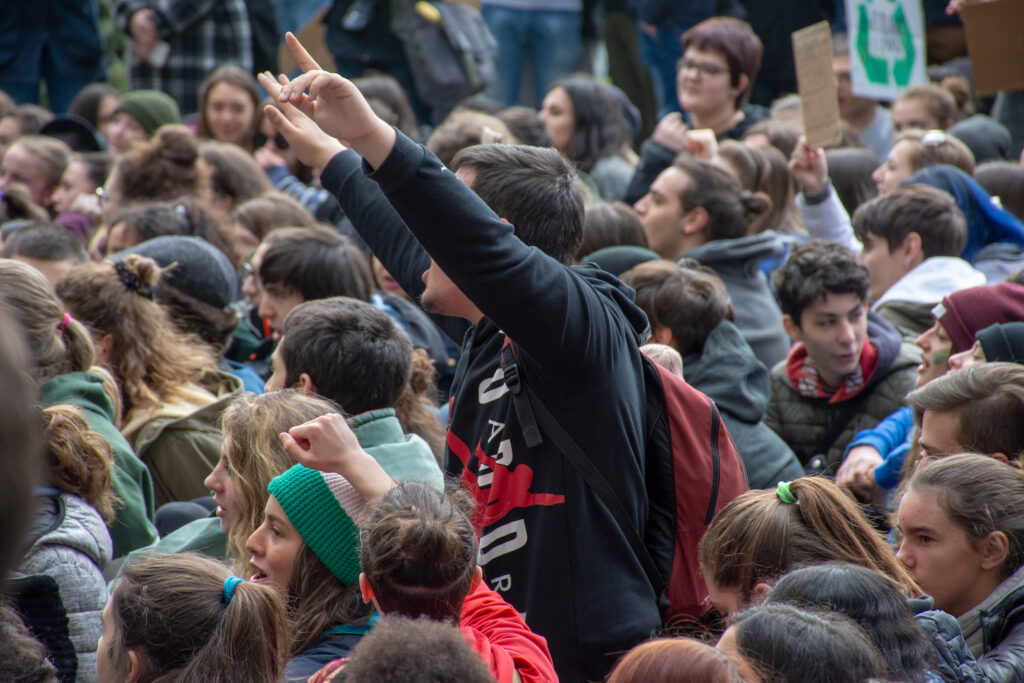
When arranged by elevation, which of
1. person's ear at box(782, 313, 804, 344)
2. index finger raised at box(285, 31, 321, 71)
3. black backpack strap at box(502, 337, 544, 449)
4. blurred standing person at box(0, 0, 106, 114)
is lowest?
person's ear at box(782, 313, 804, 344)

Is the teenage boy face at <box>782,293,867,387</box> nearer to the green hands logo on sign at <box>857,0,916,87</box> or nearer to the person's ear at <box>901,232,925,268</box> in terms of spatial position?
the person's ear at <box>901,232,925,268</box>

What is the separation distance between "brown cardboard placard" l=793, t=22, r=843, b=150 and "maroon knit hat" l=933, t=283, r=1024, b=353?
1605 millimetres

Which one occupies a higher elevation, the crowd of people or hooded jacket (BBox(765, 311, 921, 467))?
the crowd of people

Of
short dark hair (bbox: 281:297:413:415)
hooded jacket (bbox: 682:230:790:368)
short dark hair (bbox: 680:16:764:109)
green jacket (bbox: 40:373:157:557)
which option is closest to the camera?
short dark hair (bbox: 281:297:413:415)

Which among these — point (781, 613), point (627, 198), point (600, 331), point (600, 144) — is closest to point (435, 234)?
point (600, 331)

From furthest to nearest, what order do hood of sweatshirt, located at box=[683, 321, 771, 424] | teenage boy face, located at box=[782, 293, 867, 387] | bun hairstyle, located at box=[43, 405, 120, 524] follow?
1. teenage boy face, located at box=[782, 293, 867, 387]
2. hood of sweatshirt, located at box=[683, 321, 771, 424]
3. bun hairstyle, located at box=[43, 405, 120, 524]

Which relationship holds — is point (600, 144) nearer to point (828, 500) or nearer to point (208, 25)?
point (208, 25)

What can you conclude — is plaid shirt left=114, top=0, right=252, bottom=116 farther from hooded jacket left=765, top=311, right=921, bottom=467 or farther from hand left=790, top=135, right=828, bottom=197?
hooded jacket left=765, top=311, right=921, bottom=467

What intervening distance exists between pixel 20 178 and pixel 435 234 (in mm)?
6466

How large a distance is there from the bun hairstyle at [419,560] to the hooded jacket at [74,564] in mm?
1129

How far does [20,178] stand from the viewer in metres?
7.69

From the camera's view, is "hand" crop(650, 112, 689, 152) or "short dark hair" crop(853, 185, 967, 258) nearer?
"short dark hair" crop(853, 185, 967, 258)

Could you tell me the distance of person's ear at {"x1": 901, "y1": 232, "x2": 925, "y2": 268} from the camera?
4.99 meters

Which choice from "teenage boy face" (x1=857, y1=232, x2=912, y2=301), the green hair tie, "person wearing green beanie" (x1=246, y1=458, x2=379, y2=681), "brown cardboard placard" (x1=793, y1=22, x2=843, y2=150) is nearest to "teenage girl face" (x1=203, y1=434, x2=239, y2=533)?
"person wearing green beanie" (x1=246, y1=458, x2=379, y2=681)
